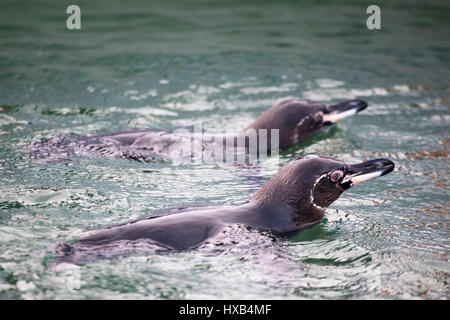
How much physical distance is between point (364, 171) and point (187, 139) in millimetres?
2238

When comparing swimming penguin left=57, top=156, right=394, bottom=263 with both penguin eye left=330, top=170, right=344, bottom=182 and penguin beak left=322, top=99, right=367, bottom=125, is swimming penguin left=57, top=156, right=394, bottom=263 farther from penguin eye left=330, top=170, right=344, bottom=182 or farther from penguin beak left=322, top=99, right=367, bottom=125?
penguin beak left=322, top=99, right=367, bottom=125

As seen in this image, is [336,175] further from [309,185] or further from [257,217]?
[257,217]

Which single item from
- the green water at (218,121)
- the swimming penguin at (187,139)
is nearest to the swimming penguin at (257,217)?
the green water at (218,121)

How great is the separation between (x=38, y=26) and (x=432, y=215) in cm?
758

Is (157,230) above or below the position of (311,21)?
below

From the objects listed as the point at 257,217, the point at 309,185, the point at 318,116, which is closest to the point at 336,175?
the point at 309,185

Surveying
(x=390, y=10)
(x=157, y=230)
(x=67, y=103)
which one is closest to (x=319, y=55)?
(x=390, y=10)

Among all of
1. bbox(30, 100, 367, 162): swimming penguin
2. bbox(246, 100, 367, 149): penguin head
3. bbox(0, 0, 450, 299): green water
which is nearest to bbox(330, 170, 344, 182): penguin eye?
bbox(0, 0, 450, 299): green water

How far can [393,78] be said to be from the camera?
10.5m

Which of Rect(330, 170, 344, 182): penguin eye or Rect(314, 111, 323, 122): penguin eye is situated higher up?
Rect(314, 111, 323, 122): penguin eye

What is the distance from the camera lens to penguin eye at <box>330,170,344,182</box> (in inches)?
242

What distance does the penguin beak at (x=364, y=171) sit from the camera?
625 centimetres

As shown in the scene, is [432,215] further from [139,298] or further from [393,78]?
[393,78]

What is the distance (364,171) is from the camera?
6305 millimetres
